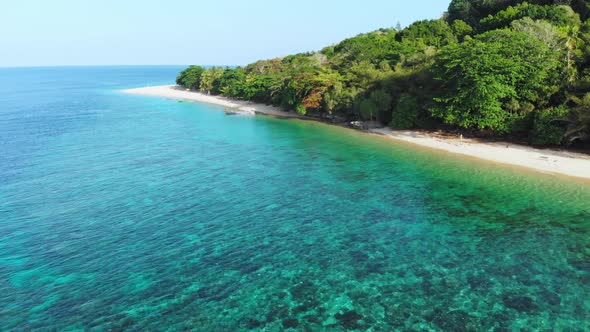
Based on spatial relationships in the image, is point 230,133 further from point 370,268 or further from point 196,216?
point 370,268

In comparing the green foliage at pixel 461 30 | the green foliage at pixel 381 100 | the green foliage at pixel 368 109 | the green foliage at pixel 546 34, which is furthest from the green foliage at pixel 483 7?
the green foliage at pixel 368 109

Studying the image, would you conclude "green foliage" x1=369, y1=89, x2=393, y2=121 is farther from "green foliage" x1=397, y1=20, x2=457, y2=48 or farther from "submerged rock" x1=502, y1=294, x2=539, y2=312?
"submerged rock" x1=502, y1=294, x2=539, y2=312

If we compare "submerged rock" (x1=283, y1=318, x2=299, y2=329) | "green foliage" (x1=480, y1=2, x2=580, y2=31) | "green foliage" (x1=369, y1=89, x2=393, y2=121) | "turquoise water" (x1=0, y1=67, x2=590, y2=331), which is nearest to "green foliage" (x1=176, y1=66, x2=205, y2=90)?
"green foliage" (x1=369, y1=89, x2=393, y2=121)

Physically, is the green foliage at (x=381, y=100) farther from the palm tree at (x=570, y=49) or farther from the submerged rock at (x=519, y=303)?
the submerged rock at (x=519, y=303)

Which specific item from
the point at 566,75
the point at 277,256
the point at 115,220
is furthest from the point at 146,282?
the point at 566,75

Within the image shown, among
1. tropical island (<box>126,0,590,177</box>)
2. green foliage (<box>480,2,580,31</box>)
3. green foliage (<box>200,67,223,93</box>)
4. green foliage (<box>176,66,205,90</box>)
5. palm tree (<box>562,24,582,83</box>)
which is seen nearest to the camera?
tropical island (<box>126,0,590,177</box>)
